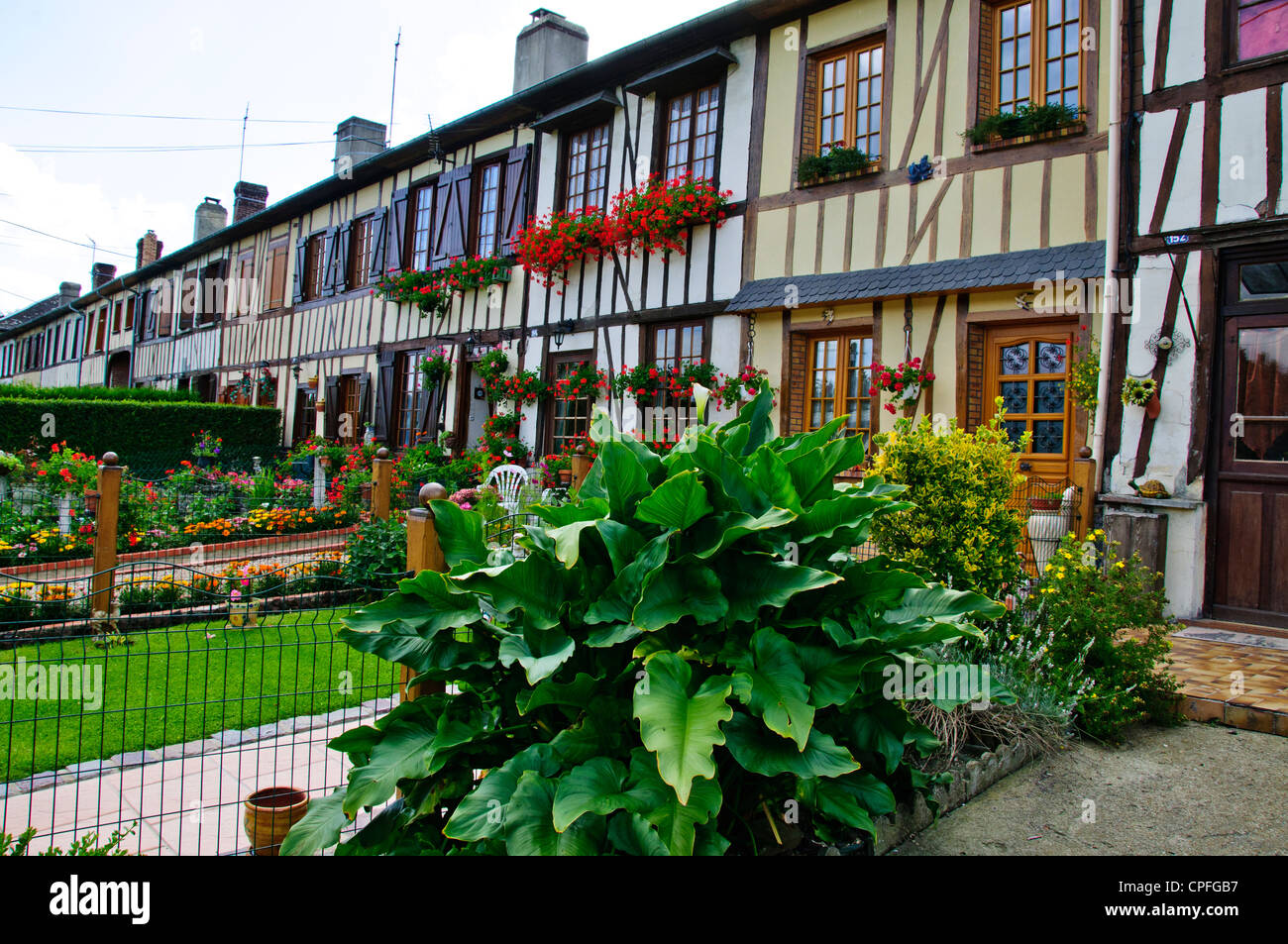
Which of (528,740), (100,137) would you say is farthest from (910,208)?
(100,137)

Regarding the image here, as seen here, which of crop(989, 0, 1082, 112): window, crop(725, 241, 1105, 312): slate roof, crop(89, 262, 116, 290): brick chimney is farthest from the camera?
crop(89, 262, 116, 290): brick chimney

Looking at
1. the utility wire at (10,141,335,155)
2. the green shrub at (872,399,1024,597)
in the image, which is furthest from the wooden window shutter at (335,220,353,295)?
the green shrub at (872,399,1024,597)

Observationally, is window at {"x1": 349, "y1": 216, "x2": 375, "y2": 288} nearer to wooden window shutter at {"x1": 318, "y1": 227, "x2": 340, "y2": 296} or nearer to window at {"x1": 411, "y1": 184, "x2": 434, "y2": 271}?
wooden window shutter at {"x1": 318, "y1": 227, "x2": 340, "y2": 296}

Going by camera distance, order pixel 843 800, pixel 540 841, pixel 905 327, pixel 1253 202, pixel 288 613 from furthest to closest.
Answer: pixel 905 327 → pixel 288 613 → pixel 1253 202 → pixel 843 800 → pixel 540 841

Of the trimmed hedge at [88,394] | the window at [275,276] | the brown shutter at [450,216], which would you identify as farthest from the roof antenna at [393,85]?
the trimmed hedge at [88,394]

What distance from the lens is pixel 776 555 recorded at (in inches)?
88.5

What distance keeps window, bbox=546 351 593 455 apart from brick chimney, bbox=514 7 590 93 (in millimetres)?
4292

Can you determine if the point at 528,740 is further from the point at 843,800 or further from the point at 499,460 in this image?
the point at 499,460

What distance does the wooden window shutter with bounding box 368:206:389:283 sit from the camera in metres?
14.1

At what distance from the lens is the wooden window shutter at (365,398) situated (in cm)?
1429

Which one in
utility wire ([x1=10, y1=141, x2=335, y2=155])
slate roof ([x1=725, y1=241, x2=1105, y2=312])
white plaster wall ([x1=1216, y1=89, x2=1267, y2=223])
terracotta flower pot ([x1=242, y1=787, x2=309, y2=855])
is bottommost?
terracotta flower pot ([x1=242, y1=787, x2=309, y2=855])

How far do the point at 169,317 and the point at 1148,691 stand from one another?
2353cm

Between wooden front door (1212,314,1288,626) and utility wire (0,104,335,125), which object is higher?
utility wire (0,104,335,125)

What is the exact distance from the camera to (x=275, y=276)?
17375 mm
